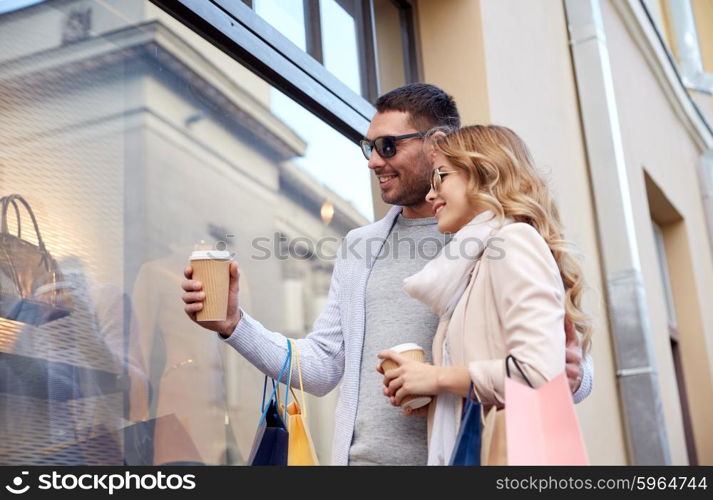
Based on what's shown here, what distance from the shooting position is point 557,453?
1.73 metres

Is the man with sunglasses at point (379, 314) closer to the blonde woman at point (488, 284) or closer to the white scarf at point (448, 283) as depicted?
the blonde woman at point (488, 284)

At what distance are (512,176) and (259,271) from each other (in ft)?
5.53

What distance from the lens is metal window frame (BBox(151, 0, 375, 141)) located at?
11.3ft

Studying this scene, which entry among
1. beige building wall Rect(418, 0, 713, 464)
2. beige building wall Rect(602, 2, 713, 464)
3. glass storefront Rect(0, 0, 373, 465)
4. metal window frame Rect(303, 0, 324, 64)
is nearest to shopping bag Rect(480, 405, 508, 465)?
glass storefront Rect(0, 0, 373, 465)

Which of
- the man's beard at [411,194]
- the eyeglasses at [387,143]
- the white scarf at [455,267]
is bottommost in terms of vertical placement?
the white scarf at [455,267]

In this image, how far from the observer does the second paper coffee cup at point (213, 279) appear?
7.13 ft

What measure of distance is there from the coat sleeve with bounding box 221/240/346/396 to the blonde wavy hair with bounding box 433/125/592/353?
0.66 meters

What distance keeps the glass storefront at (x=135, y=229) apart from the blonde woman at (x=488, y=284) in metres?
1.05

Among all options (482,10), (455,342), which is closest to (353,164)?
(482,10)

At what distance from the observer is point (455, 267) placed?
2.15 m

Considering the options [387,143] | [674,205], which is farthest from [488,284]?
[674,205]

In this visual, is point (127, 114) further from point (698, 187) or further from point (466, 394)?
point (698, 187)

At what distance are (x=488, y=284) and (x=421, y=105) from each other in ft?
3.37

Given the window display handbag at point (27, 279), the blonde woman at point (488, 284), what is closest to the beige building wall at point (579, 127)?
the blonde woman at point (488, 284)
